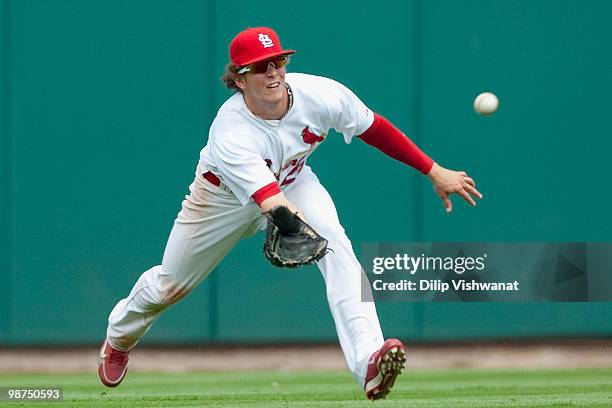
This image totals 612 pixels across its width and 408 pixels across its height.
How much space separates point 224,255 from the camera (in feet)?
20.2

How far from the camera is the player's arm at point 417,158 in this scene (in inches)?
229

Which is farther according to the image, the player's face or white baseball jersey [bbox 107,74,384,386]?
the player's face

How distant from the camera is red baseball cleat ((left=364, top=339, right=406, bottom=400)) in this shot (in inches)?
207

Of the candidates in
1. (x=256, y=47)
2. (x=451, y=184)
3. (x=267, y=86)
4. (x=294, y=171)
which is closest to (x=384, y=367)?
(x=451, y=184)

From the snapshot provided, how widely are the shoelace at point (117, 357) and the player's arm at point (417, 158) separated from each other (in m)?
1.75

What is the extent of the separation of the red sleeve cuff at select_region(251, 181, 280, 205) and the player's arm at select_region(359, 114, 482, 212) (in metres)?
0.84

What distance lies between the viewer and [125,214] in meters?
8.71

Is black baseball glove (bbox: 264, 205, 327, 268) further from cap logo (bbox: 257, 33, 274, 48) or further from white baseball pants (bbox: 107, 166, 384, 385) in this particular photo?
cap logo (bbox: 257, 33, 274, 48)

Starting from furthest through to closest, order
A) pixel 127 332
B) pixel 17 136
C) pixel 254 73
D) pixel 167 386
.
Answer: pixel 17 136 < pixel 167 386 < pixel 127 332 < pixel 254 73

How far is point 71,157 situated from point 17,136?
1.28 feet

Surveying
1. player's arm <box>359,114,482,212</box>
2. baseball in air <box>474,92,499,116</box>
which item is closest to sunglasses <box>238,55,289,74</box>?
player's arm <box>359,114,482,212</box>

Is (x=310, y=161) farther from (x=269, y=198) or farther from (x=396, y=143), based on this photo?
(x=269, y=198)

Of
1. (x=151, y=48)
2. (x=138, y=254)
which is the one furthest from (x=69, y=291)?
(x=151, y=48)

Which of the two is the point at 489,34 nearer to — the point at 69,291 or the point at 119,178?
the point at 119,178
